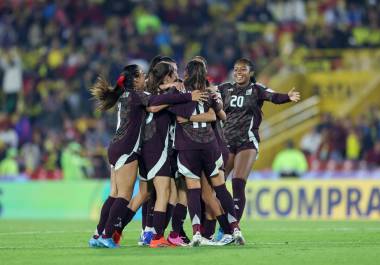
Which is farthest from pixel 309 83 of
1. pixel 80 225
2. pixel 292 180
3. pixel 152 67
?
pixel 152 67

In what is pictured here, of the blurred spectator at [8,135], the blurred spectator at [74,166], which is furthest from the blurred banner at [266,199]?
the blurred spectator at [8,135]

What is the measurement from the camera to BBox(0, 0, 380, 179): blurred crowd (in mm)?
27531

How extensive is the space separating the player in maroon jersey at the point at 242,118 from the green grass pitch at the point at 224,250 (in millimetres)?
920

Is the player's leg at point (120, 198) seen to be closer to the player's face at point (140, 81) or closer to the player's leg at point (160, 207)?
the player's leg at point (160, 207)

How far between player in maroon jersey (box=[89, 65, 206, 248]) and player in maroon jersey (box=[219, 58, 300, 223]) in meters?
1.87

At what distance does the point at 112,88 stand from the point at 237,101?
229 cm

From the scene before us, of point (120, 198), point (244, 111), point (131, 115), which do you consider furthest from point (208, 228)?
point (244, 111)

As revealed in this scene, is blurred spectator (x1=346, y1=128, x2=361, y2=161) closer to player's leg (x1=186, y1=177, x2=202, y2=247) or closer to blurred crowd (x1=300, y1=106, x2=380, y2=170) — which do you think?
blurred crowd (x1=300, y1=106, x2=380, y2=170)

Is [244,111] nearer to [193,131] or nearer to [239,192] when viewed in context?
[239,192]

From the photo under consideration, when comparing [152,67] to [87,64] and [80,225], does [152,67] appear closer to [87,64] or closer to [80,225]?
[80,225]

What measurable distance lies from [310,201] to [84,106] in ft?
27.5

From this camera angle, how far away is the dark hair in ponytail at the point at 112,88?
42.2ft

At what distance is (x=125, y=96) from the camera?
1293 cm

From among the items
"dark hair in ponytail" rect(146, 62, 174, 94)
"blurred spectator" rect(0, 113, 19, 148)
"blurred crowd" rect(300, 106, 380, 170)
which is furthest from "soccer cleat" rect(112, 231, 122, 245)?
"blurred spectator" rect(0, 113, 19, 148)
